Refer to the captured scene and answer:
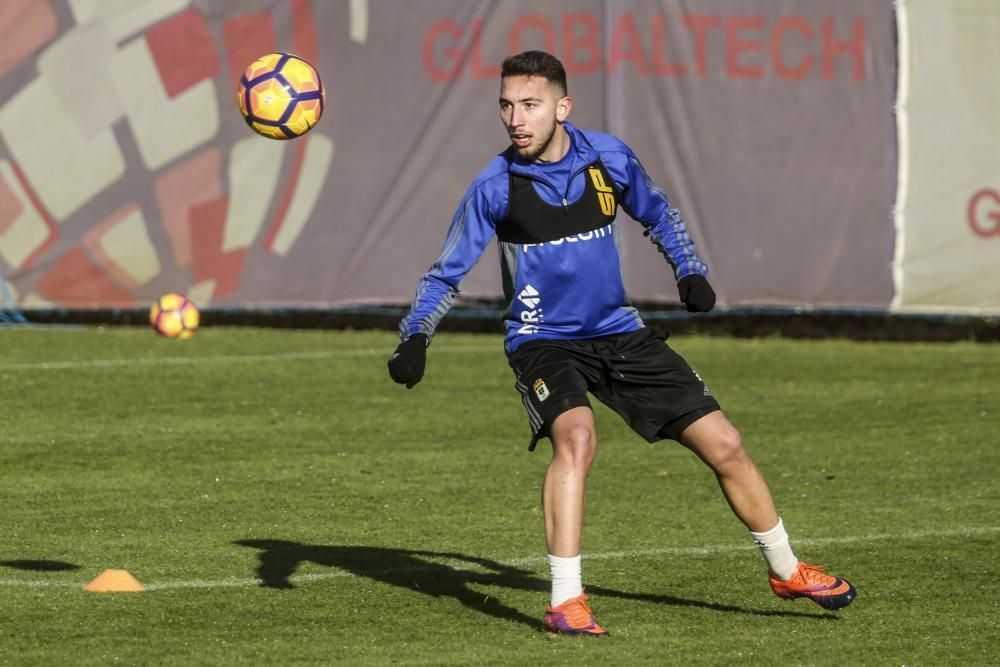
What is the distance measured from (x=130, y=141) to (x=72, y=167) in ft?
1.82

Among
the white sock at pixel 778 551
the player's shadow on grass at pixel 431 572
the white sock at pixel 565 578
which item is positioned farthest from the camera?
the player's shadow on grass at pixel 431 572

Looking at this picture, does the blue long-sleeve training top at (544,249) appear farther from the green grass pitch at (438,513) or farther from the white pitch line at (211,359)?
the white pitch line at (211,359)

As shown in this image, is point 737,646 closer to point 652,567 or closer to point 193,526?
point 652,567

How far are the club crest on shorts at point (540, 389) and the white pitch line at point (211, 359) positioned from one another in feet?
25.5

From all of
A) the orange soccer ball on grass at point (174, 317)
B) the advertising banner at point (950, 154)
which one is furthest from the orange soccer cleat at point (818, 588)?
the advertising banner at point (950, 154)

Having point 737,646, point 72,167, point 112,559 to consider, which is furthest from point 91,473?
point 72,167

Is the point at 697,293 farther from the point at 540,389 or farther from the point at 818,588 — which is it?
the point at 818,588

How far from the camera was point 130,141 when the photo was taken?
15.5 m

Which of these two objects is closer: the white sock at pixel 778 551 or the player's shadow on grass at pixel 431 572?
the white sock at pixel 778 551

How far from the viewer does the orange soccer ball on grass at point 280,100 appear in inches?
339

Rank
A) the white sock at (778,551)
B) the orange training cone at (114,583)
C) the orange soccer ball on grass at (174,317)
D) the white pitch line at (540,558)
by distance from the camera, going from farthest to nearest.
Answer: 1. the orange soccer ball on grass at (174,317)
2. the white pitch line at (540,558)
3. the orange training cone at (114,583)
4. the white sock at (778,551)

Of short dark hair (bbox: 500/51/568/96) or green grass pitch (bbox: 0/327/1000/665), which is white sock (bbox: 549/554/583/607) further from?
short dark hair (bbox: 500/51/568/96)

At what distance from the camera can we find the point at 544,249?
22.1 ft

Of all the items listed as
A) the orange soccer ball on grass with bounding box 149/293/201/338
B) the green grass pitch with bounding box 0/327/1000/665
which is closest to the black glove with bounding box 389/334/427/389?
the green grass pitch with bounding box 0/327/1000/665
